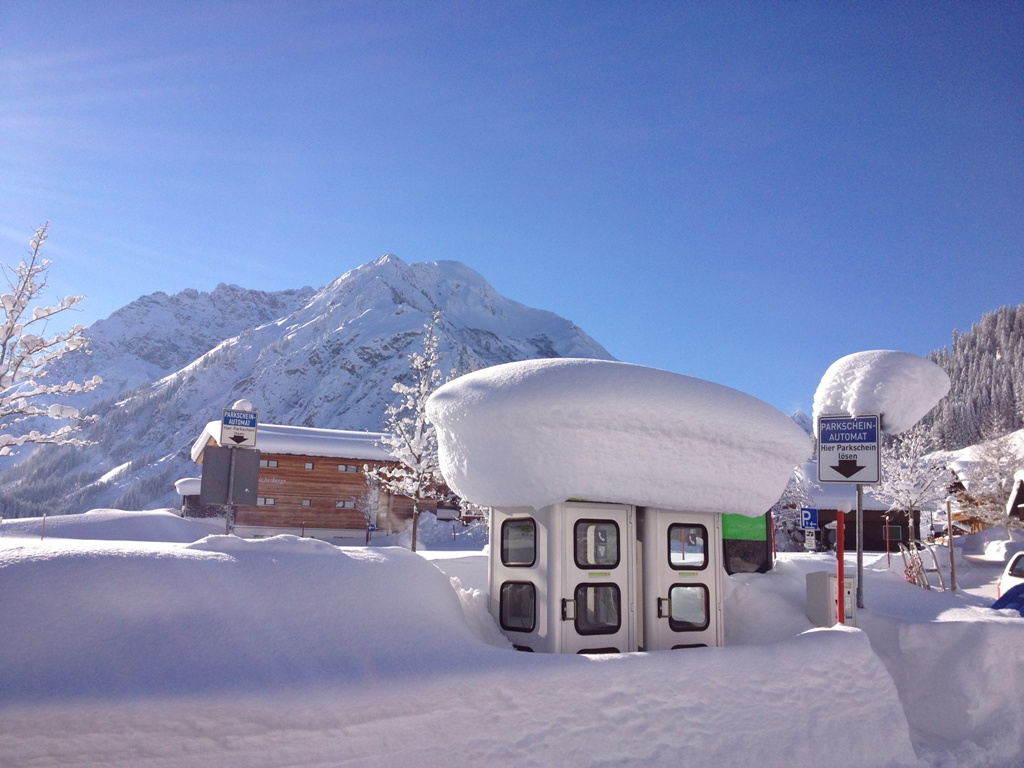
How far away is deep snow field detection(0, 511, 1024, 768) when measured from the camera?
443cm

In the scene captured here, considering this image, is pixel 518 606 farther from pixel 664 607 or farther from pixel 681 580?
pixel 681 580

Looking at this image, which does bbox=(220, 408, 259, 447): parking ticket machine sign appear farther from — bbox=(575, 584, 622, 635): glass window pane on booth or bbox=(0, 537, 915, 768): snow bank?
bbox=(575, 584, 622, 635): glass window pane on booth

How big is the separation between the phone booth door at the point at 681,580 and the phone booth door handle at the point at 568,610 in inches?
41.3

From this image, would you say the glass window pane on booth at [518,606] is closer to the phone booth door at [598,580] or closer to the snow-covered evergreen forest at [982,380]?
the phone booth door at [598,580]

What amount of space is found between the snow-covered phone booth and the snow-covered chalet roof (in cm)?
2605

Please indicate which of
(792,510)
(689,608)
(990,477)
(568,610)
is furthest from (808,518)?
(568,610)

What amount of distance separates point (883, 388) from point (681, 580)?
15.0 ft

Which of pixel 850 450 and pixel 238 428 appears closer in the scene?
pixel 850 450

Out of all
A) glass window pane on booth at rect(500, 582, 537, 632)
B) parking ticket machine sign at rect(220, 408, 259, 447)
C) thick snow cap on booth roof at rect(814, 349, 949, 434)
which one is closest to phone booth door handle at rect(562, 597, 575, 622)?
glass window pane on booth at rect(500, 582, 537, 632)

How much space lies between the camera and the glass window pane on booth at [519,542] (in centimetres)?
733

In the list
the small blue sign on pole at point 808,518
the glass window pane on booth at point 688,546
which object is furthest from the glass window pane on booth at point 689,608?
the small blue sign on pole at point 808,518

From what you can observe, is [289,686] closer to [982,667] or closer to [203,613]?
[203,613]

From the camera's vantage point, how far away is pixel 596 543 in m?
7.33

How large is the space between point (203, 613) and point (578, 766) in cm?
289
